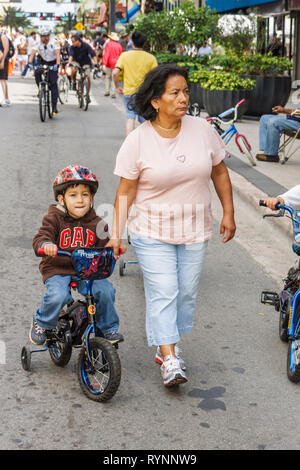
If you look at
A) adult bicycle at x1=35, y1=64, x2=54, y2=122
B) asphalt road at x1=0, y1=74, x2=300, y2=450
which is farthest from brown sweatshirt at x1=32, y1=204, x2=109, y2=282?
adult bicycle at x1=35, y1=64, x2=54, y2=122

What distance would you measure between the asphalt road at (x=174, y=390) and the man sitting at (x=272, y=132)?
3.93 m

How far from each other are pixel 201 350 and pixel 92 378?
3.28ft

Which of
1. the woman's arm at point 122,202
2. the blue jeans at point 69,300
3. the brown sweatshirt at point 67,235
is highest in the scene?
the woman's arm at point 122,202

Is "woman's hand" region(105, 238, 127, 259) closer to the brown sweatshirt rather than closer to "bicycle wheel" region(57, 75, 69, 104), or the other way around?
the brown sweatshirt

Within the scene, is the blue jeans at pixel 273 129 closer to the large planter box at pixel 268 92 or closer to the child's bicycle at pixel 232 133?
the child's bicycle at pixel 232 133

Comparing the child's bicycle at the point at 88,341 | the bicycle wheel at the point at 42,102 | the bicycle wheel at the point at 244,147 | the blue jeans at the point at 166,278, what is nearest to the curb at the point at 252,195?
the bicycle wheel at the point at 244,147

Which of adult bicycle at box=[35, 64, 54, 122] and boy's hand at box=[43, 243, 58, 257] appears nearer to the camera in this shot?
boy's hand at box=[43, 243, 58, 257]

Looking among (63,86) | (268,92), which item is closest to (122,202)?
(268,92)

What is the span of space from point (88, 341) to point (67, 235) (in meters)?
0.62

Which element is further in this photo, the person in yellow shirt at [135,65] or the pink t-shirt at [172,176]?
the person in yellow shirt at [135,65]

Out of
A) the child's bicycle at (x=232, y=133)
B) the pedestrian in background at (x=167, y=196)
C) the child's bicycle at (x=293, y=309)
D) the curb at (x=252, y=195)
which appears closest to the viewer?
the pedestrian in background at (x=167, y=196)

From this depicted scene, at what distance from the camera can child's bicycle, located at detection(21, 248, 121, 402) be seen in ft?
13.0

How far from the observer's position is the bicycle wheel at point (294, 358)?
4.40m

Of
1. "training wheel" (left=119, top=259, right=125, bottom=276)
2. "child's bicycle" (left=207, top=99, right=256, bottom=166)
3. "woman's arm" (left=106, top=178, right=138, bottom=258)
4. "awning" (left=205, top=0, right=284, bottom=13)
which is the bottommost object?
"training wheel" (left=119, top=259, right=125, bottom=276)
